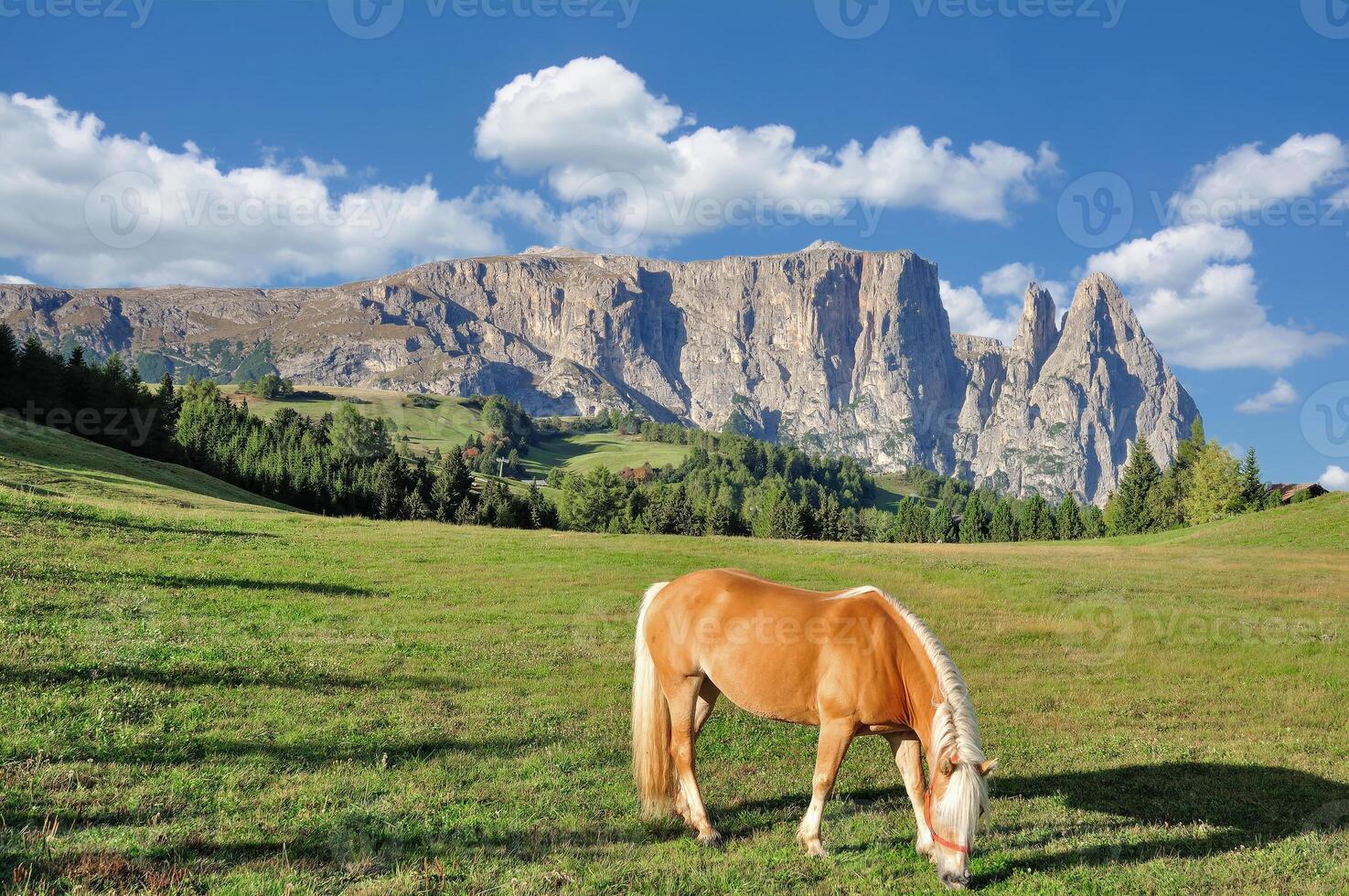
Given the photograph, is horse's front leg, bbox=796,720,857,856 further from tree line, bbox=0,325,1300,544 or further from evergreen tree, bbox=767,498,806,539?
evergreen tree, bbox=767,498,806,539

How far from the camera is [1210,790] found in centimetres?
1048

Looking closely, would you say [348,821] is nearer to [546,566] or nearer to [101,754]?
[101,754]

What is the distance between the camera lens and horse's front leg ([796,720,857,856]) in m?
7.50

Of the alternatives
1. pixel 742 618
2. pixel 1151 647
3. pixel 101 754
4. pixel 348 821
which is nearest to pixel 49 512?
pixel 101 754

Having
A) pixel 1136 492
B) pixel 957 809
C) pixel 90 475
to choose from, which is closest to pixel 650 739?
pixel 957 809

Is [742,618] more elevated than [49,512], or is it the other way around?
[742,618]

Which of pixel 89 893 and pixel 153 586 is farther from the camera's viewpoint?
pixel 153 586

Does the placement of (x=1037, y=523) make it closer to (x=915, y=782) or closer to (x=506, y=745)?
(x=506, y=745)

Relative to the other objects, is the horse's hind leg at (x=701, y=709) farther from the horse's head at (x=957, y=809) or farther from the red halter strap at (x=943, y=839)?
the horse's head at (x=957, y=809)

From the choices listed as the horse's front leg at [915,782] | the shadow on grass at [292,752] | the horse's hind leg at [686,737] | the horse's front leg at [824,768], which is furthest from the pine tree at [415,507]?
the horse's front leg at [915,782]

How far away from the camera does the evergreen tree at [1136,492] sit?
102m

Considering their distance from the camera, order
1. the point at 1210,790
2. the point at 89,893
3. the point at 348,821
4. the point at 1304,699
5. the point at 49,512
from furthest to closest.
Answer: the point at 49,512 → the point at 1304,699 → the point at 1210,790 → the point at 348,821 → the point at 89,893

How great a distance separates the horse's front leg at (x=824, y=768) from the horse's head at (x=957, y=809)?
2.91 feet

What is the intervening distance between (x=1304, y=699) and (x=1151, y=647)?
4.94 metres
